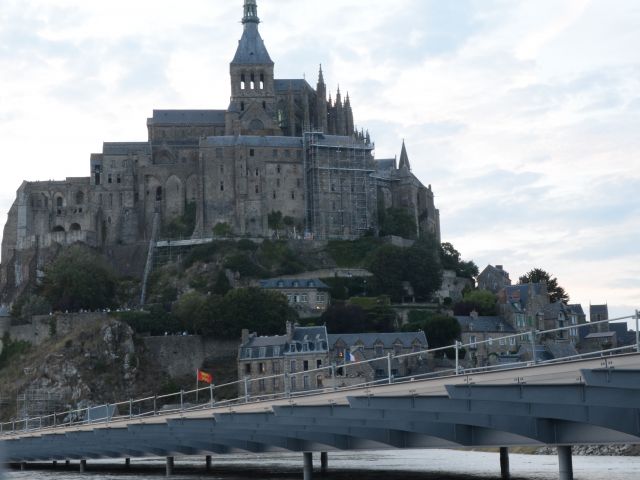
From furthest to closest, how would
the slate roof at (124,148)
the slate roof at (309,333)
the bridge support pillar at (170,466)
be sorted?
the slate roof at (124,148) < the slate roof at (309,333) < the bridge support pillar at (170,466)

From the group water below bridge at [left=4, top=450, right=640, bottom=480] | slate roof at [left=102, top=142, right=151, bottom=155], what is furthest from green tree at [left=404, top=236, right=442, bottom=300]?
water below bridge at [left=4, top=450, right=640, bottom=480]

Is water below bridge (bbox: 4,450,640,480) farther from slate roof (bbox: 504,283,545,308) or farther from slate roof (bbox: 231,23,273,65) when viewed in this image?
slate roof (bbox: 231,23,273,65)

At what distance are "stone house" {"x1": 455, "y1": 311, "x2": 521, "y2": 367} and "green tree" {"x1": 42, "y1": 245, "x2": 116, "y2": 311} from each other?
104 ft

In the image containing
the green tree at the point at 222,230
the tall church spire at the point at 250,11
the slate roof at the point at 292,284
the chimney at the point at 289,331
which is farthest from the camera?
the tall church spire at the point at 250,11

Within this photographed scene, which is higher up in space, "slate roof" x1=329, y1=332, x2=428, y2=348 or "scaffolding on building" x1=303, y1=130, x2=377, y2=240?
"scaffolding on building" x1=303, y1=130, x2=377, y2=240

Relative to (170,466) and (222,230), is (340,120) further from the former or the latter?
(170,466)

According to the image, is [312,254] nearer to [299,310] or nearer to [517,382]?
[299,310]

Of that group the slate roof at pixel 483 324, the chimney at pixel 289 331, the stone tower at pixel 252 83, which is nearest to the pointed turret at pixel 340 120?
the stone tower at pixel 252 83

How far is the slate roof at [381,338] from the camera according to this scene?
10038cm

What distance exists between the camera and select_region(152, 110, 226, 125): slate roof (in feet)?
456

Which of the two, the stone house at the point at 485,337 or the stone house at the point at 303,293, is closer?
the stone house at the point at 485,337

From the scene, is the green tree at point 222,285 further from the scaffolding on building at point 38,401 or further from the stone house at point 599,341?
the stone house at point 599,341

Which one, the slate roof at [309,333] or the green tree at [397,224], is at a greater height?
the green tree at [397,224]

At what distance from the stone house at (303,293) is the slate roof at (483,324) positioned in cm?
1219
